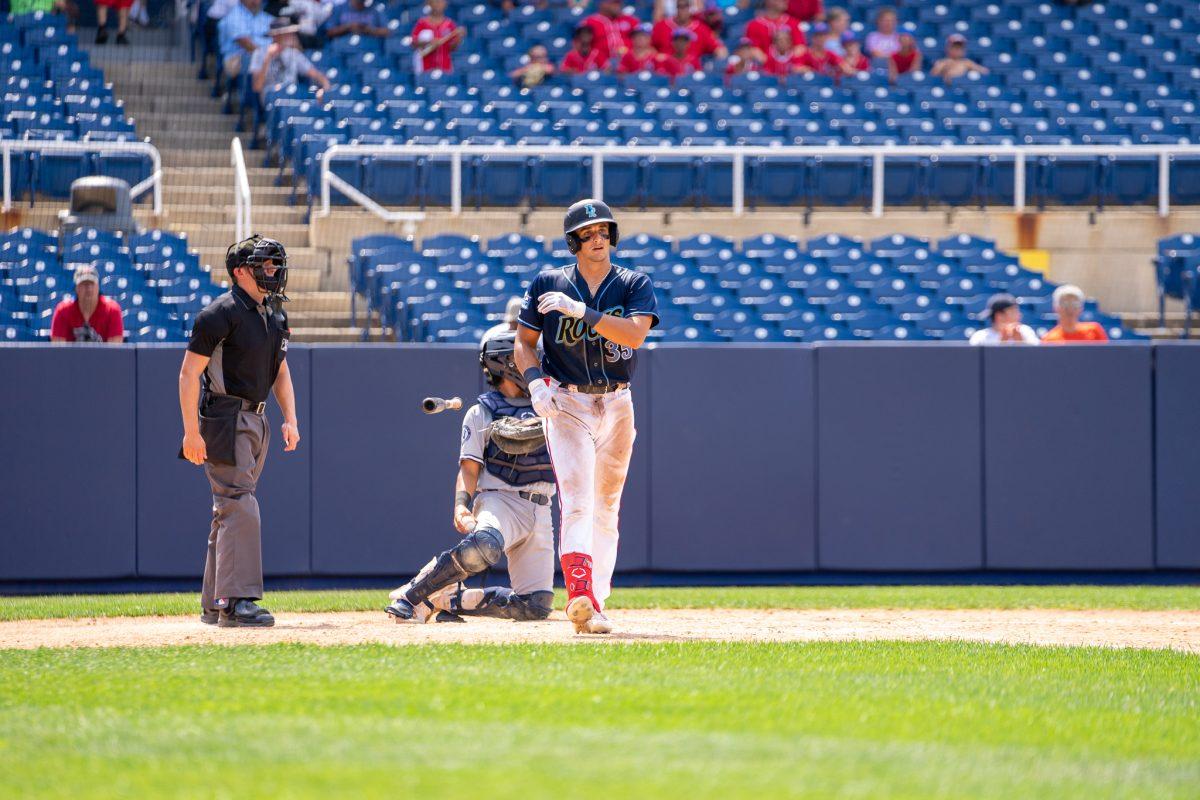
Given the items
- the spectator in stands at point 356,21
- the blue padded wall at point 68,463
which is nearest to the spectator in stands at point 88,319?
the blue padded wall at point 68,463

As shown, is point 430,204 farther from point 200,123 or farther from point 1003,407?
point 1003,407

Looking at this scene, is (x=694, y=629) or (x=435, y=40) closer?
(x=694, y=629)

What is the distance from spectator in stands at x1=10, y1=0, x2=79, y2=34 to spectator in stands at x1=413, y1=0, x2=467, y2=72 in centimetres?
409

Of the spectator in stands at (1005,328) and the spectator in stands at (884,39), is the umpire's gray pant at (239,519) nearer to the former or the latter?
the spectator in stands at (1005,328)

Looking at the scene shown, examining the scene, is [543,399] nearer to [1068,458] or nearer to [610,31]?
[1068,458]

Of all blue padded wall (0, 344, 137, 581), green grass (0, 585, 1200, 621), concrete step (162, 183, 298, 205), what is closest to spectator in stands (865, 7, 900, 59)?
concrete step (162, 183, 298, 205)

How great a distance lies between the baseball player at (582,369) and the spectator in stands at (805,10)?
42.6ft


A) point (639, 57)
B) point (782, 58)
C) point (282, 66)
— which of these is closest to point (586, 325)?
point (282, 66)

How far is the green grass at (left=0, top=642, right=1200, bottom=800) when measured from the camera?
4.02 m

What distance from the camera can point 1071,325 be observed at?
455 inches

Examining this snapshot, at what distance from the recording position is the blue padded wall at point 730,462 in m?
11.1

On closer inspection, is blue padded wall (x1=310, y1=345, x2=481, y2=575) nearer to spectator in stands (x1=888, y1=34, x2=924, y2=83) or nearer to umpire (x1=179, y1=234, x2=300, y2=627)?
umpire (x1=179, y1=234, x2=300, y2=627)

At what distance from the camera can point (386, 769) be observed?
4109 mm

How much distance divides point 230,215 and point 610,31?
5794mm
